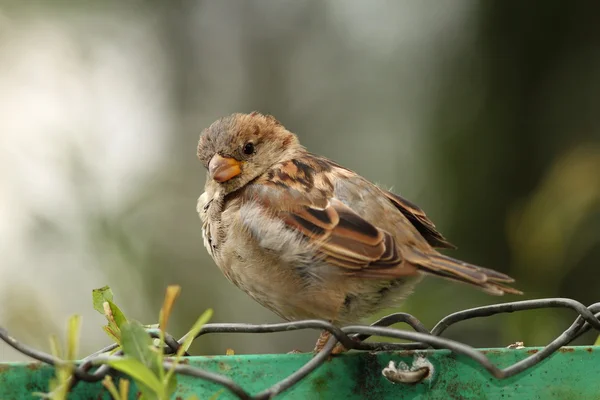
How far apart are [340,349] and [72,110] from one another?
3.65 m

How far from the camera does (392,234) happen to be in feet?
9.39

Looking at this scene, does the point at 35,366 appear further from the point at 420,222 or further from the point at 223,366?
the point at 420,222

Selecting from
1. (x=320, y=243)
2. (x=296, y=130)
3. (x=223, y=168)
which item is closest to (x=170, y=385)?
(x=320, y=243)

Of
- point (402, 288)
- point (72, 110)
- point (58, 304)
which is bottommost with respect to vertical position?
point (58, 304)

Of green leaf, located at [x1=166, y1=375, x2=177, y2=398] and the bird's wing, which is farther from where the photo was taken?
the bird's wing

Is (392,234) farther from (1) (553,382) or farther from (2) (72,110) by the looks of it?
(2) (72,110)

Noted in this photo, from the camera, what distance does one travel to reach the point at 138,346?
131 cm

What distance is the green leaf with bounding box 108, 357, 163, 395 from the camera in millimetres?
1225

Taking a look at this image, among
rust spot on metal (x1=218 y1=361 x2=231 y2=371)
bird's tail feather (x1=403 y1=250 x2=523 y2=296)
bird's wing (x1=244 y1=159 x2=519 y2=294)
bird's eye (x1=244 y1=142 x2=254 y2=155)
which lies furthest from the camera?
bird's eye (x1=244 y1=142 x2=254 y2=155)

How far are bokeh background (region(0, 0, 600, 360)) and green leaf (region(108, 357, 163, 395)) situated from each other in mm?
2078

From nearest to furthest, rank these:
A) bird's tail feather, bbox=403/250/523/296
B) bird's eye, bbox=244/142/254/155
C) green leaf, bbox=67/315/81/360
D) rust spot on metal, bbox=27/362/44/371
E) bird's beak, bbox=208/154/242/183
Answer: green leaf, bbox=67/315/81/360
rust spot on metal, bbox=27/362/44/371
bird's tail feather, bbox=403/250/523/296
bird's beak, bbox=208/154/242/183
bird's eye, bbox=244/142/254/155

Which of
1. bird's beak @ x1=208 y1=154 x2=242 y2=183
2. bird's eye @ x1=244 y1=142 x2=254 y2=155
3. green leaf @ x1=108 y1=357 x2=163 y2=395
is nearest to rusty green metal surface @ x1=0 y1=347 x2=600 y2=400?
green leaf @ x1=108 y1=357 x2=163 y2=395

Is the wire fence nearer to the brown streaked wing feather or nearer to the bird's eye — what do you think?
the brown streaked wing feather

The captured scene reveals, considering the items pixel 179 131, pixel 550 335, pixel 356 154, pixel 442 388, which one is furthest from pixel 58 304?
pixel 356 154
